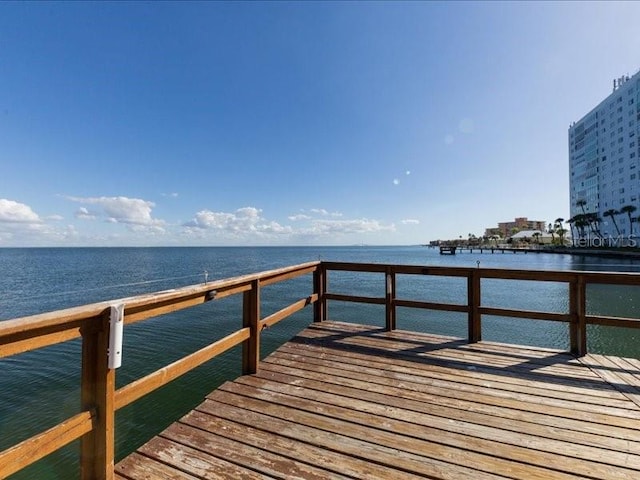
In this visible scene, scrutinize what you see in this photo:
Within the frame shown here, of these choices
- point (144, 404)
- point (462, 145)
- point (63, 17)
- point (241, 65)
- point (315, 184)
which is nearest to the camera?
point (144, 404)

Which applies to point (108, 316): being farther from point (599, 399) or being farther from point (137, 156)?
point (137, 156)

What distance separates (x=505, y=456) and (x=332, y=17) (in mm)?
11767

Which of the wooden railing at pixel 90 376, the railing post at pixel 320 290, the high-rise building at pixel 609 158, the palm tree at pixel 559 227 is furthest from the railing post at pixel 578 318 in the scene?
the palm tree at pixel 559 227

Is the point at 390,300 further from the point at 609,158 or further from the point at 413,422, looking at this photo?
the point at 609,158

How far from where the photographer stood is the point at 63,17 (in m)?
8.16

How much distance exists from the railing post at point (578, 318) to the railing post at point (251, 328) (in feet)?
11.9

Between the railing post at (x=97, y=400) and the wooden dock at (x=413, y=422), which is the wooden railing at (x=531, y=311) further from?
the railing post at (x=97, y=400)

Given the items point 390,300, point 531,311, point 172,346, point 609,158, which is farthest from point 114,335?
point 609,158

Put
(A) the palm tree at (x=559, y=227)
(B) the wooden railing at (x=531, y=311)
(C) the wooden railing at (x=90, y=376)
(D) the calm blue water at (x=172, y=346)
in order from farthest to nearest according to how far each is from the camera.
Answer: (A) the palm tree at (x=559, y=227), (D) the calm blue water at (x=172, y=346), (B) the wooden railing at (x=531, y=311), (C) the wooden railing at (x=90, y=376)

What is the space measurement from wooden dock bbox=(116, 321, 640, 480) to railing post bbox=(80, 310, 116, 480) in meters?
0.17

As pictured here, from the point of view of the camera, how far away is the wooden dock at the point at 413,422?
1719mm

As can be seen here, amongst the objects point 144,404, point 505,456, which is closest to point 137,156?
point 144,404

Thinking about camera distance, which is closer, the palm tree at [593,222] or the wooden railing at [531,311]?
the wooden railing at [531,311]

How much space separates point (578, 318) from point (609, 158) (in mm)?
77742
